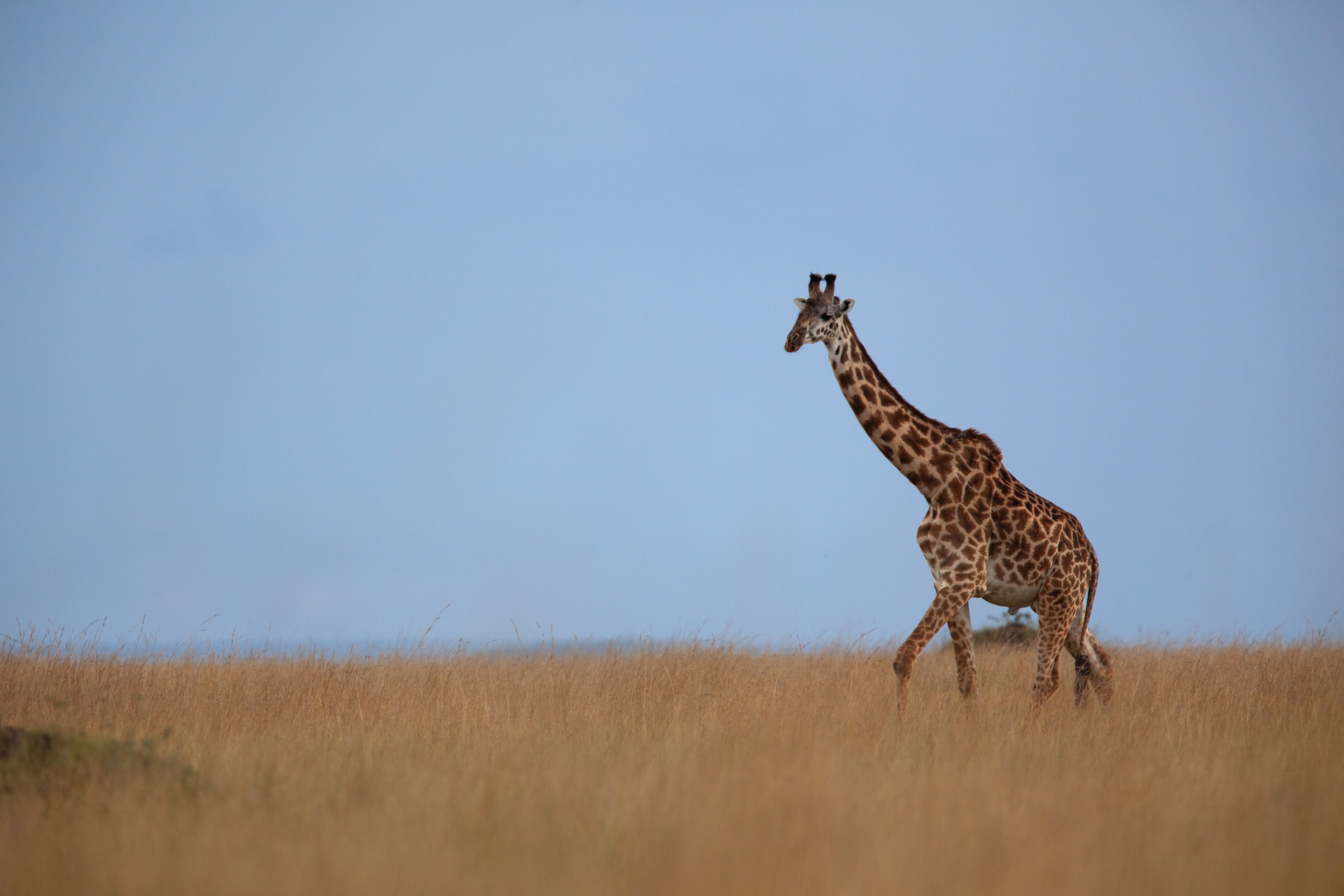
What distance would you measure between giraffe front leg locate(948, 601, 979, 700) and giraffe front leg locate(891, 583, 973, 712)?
0.18 m

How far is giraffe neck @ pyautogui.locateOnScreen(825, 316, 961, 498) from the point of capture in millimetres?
9359

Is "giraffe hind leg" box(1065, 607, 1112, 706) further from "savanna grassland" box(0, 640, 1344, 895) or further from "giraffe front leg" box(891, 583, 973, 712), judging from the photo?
"giraffe front leg" box(891, 583, 973, 712)

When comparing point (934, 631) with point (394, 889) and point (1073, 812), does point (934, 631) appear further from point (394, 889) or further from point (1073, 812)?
point (394, 889)

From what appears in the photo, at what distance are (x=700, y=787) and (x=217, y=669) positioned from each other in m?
7.64

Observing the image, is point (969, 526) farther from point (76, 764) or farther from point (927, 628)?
point (76, 764)

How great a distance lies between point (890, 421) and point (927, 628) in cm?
208

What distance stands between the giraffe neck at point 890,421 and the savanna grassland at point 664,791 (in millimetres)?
2186

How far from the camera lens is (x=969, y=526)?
899cm

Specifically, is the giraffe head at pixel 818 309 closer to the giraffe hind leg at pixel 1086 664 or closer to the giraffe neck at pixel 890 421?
the giraffe neck at pixel 890 421

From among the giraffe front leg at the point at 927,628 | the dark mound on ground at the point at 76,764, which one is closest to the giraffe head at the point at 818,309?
the giraffe front leg at the point at 927,628

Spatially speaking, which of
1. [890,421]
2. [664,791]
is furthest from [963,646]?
[664,791]

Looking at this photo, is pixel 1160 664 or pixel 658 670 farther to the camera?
pixel 1160 664

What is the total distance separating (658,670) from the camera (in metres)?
10.8

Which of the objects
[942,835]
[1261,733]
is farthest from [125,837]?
[1261,733]
